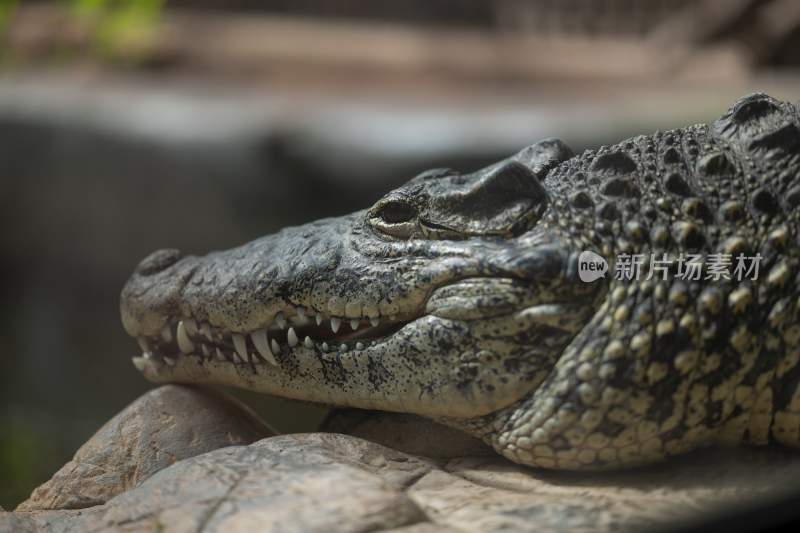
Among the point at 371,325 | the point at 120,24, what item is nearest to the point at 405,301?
→ the point at 371,325

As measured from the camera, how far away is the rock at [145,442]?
2.53 meters

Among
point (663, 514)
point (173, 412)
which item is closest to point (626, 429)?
point (663, 514)

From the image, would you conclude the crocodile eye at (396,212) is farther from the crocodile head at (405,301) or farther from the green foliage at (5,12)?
the green foliage at (5,12)

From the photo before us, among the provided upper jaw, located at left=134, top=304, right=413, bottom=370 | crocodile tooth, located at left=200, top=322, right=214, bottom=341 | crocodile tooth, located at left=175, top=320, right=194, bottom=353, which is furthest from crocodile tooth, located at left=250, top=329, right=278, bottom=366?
crocodile tooth, located at left=175, top=320, right=194, bottom=353

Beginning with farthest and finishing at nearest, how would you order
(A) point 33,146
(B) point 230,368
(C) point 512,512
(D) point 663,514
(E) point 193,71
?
(E) point 193,71, (A) point 33,146, (B) point 230,368, (C) point 512,512, (D) point 663,514

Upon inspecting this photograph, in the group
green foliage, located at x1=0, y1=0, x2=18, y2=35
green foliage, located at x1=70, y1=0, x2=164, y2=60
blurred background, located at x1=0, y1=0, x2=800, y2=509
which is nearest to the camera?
blurred background, located at x1=0, y1=0, x2=800, y2=509

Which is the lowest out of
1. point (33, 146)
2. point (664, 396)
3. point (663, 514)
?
point (663, 514)

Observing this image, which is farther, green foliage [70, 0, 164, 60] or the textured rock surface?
green foliage [70, 0, 164, 60]

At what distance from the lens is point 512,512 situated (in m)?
1.98

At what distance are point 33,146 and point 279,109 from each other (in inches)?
81.7

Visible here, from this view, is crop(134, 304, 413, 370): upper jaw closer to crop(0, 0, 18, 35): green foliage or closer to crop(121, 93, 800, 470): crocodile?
crop(121, 93, 800, 470): crocodile

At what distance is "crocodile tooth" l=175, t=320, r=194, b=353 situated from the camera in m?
2.63

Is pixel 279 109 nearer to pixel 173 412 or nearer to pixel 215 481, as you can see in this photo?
pixel 173 412

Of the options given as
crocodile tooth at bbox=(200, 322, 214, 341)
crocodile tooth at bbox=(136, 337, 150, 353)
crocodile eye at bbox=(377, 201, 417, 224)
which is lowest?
crocodile tooth at bbox=(136, 337, 150, 353)
